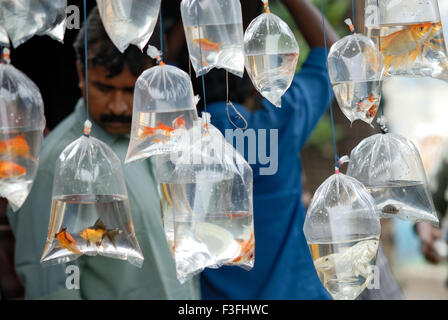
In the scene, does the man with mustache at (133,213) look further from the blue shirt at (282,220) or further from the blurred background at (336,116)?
the blurred background at (336,116)

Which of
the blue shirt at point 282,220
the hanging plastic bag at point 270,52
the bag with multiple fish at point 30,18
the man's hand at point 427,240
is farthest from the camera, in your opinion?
the man's hand at point 427,240

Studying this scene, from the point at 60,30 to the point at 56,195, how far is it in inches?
12.3

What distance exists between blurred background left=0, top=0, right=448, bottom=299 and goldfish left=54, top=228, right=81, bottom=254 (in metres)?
0.73

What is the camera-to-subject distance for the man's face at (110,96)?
1.75 metres

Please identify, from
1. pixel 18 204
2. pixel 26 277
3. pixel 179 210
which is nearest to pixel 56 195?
pixel 18 204

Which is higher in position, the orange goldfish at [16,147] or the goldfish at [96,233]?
the orange goldfish at [16,147]

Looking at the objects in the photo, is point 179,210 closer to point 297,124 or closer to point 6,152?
point 6,152

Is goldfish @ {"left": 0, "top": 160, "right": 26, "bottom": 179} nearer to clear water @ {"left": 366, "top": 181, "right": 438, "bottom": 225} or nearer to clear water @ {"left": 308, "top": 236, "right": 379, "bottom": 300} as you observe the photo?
clear water @ {"left": 308, "top": 236, "right": 379, "bottom": 300}

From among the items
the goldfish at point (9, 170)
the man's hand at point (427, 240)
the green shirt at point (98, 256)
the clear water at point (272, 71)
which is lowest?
the man's hand at point (427, 240)

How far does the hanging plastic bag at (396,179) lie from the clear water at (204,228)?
292 millimetres

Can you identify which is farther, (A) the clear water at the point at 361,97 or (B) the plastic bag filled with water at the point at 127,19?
(A) the clear water at the point at 361,97

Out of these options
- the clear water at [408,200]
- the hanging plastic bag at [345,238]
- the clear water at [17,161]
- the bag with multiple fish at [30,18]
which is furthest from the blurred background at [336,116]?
the clear water at [17,161]

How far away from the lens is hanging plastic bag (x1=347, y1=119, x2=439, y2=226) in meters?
1.31

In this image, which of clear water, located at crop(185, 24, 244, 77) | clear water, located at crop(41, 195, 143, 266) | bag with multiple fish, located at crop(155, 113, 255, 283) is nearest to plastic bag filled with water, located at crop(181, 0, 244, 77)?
clear water, located at crop(185, 24, 244, 77)
